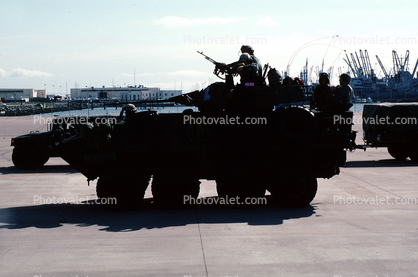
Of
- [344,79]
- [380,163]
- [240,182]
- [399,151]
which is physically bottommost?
[380,163]

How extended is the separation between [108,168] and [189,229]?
2.48m

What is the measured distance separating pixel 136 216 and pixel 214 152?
6.52ft

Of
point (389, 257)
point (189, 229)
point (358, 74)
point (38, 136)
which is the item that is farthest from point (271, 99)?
point (358, 74)

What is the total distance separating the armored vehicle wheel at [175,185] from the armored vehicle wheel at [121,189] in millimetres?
331

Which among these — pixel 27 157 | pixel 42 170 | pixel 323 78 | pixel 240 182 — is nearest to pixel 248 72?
pixel 323 78

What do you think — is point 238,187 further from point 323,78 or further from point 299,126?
point 323,78

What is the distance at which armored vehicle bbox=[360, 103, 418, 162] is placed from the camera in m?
19.0

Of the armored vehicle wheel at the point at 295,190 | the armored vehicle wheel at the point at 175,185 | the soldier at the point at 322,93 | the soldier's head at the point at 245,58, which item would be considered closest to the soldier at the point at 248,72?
the soldier's head at the point at 245,58

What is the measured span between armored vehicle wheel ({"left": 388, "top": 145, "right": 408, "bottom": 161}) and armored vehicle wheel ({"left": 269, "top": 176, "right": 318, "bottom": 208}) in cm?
1052

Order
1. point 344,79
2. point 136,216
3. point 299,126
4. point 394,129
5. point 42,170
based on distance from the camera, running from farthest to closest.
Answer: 1. point 394,129
2. point 42,170
3. point 344,79
4. point 299,126
5. point 136,216

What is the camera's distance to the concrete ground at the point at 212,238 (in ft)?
21.3

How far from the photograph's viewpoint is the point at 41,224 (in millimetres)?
8922

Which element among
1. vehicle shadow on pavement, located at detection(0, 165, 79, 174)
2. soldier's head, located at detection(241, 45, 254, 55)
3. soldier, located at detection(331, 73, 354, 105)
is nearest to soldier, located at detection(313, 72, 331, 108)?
soldier, located at detection(331, 73, 354, 105)

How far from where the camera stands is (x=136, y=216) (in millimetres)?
9461
